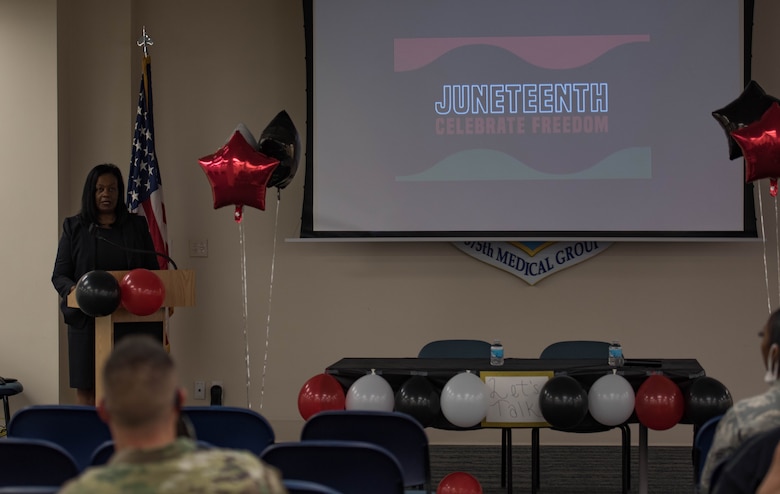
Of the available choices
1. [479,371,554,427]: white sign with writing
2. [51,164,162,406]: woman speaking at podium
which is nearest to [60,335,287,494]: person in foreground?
[479,371,554,427]: white sign with writing

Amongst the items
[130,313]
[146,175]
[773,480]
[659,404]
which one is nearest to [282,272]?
[146,175]

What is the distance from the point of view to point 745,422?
2.35 metres

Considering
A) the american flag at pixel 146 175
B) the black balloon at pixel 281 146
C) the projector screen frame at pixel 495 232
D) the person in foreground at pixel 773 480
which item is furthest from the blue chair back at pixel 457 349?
the person in foreground at pixel 773 480

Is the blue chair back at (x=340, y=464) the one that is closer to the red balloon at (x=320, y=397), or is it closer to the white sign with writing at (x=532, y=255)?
the red balloon at (x=320, y=397)

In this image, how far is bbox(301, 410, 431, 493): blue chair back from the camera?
11.2 ft

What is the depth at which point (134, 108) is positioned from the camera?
691 cm

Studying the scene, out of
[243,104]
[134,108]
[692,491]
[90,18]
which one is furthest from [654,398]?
[90,18]

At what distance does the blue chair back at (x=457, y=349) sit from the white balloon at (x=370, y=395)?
1.02 m

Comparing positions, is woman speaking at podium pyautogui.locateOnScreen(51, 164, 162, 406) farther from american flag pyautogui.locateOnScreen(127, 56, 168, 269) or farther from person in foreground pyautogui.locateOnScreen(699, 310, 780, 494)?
person in foreground pyautogui.locateOnScreen(699, 310, 780, 494)

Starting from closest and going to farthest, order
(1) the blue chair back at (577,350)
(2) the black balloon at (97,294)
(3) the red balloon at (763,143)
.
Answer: (2) the black balloon at (97,294)
(3) the red balloon at (763,143)
(1) the blue chair back at (577,350)

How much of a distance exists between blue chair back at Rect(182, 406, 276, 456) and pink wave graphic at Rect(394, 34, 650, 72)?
3.63 m

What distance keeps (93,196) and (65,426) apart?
1.74 metres

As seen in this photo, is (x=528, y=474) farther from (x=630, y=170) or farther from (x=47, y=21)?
(x=47, y=21)

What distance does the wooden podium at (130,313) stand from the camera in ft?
15.2
